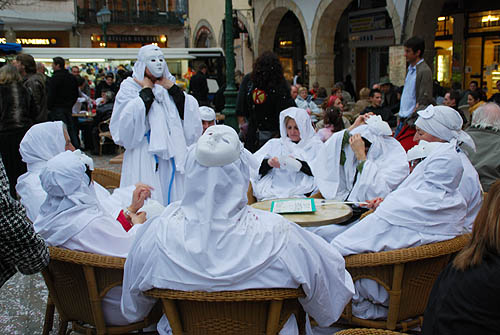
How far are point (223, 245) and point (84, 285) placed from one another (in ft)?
3.06

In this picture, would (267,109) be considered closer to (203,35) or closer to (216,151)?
(216,151)

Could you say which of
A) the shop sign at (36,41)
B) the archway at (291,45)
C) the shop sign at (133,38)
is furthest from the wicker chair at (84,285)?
the shop sign at (133,38)

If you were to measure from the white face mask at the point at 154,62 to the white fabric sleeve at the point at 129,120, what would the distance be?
0.24 meters

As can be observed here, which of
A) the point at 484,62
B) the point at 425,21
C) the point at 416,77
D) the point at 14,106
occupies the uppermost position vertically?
the point at 425,21

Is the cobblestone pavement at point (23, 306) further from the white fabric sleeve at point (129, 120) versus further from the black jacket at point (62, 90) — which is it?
the black jacket at point (62, 90)

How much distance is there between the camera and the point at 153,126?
452 cm

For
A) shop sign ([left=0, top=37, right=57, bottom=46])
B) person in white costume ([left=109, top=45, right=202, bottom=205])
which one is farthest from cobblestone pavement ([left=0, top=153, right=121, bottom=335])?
shop sign ([left=0, top=37, right=57, bottom=46])

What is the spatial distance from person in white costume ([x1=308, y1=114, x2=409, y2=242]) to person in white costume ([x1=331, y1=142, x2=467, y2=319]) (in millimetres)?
729

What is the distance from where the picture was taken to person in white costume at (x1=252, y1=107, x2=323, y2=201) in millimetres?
4711

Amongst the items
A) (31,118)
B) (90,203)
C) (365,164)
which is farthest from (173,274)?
(31,118)

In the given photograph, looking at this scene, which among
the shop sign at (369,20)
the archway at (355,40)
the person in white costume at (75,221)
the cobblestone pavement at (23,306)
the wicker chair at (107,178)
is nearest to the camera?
the person in white costume at (75,221)

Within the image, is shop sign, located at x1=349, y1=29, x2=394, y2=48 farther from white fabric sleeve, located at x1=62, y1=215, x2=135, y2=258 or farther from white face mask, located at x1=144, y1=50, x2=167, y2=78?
white fabric sleeve, located at x1=62, y1=215, x2=135, y2=258

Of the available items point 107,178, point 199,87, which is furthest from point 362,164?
point 199,87

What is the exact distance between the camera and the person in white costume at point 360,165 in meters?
4.02
